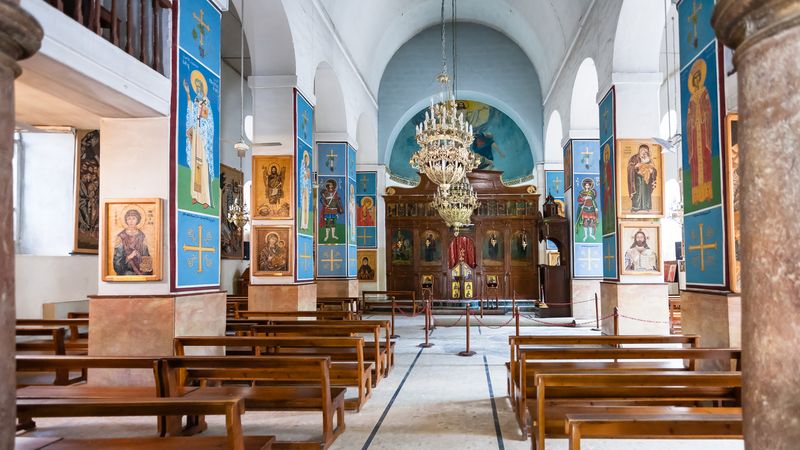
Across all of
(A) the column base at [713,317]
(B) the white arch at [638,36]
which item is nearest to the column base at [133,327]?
(A) the column base at [713,317]

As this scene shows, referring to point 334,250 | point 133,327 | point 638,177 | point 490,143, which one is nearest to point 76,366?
point 133,327

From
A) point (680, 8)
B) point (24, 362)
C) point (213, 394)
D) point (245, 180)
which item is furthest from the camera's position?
point (245, 180)

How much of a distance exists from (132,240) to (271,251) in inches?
177

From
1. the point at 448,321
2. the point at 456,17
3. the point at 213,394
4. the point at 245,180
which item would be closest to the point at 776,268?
the point at 213,394

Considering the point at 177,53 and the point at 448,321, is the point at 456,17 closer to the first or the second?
the point at 448,321

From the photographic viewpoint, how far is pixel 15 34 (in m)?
1.71

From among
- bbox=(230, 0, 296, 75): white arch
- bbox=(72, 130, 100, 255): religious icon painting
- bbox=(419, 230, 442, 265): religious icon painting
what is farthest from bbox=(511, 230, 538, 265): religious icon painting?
bbox=(72, 130, 100, 255): religious icon painting

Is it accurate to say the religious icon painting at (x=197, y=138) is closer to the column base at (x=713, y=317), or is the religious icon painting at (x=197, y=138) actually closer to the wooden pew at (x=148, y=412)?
the wooden pew at (x=148, y=412)

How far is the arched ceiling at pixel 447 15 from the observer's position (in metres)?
15.3

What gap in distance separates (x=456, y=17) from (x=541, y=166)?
658 centimetres

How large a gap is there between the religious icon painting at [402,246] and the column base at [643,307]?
40.3 feet

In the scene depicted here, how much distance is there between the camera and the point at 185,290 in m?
6.91

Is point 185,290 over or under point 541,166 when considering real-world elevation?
under

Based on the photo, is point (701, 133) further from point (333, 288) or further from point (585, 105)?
point (333, 288)
